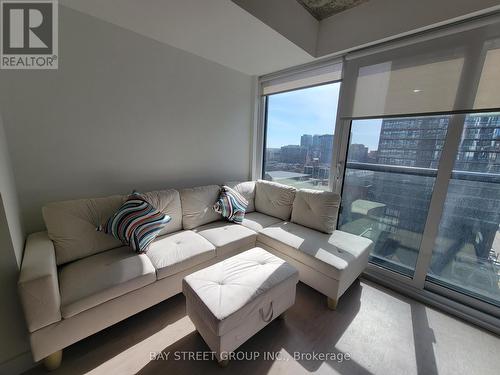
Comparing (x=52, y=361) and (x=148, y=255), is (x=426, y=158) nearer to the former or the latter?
(x=148, y=255)

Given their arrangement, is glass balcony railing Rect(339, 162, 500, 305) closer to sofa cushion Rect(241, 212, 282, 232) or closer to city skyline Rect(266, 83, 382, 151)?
city skyline Rect(266, 83, 382, 151)

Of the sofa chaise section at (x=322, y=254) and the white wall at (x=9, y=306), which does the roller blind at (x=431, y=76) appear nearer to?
the sofa chaise section at (x=322, y=254)

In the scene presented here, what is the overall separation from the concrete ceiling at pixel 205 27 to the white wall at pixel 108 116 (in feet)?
0.52

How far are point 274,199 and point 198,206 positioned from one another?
0.99m

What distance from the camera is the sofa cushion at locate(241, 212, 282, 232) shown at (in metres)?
2.38

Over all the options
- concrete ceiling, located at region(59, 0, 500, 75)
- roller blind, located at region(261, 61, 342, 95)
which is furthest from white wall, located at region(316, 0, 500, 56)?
roller blind, located at region(261, 61, 342, 95)

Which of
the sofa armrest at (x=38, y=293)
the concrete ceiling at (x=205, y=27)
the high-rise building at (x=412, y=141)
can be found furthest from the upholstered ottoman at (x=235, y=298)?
the concrete ceiling at (x=205, y=27)

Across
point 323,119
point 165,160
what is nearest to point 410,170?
point 323,119

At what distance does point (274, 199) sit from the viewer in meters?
2.68

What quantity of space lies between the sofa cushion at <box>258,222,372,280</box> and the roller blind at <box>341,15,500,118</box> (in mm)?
1302

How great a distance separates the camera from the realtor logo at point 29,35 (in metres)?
1.39

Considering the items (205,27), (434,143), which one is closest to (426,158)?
(434,143)

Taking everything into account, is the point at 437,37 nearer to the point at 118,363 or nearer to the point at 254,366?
the point at 254,366

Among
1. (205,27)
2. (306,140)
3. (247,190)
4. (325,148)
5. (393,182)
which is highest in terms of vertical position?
(205,27)
